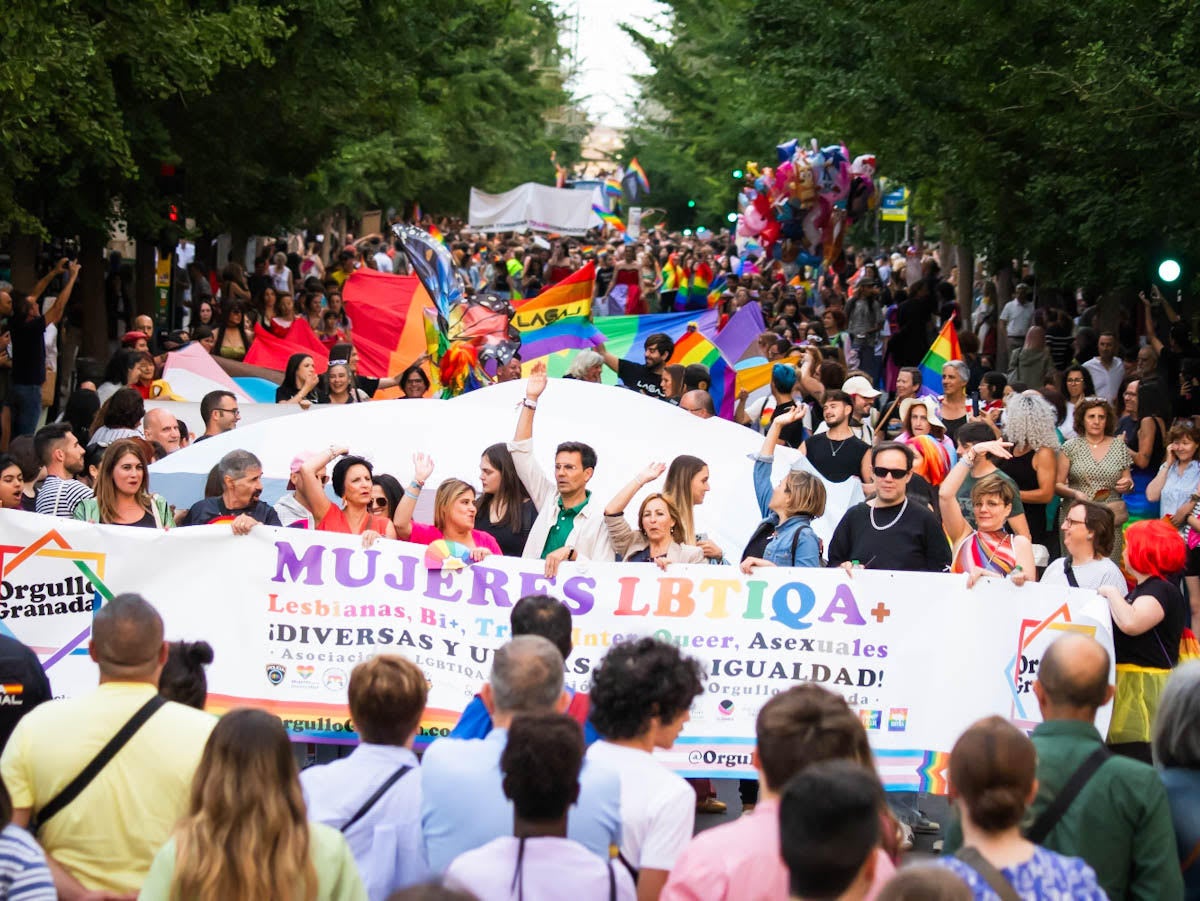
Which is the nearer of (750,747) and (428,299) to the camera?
(750,747)

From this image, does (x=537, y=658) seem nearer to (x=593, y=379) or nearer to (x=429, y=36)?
Result: (x=593, y=379)

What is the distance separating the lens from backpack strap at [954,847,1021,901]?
4215 mm

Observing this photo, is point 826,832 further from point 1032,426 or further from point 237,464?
point 1032,426

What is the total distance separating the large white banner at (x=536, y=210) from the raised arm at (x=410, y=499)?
38.5 meters

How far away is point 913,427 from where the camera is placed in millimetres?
11664

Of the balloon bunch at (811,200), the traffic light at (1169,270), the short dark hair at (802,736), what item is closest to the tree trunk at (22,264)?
the traffic light at (1169,270)

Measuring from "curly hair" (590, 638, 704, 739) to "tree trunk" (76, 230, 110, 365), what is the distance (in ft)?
60.5

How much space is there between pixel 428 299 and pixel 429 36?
31.6 ft

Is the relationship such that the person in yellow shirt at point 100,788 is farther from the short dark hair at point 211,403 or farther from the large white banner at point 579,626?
the short dark hair at point 211,403

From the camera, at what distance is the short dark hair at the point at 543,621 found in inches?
224

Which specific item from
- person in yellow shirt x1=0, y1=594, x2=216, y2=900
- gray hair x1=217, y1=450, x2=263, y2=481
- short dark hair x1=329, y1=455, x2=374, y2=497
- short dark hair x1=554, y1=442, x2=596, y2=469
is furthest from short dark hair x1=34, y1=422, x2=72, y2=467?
person in yellow shirt x1=0, y1=594, x2=216, y2=900

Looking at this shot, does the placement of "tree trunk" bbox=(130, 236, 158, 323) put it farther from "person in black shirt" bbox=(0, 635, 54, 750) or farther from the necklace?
"person in black shirt" bbox=(0, 635, 54, 750)

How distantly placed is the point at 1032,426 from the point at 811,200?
1997cm

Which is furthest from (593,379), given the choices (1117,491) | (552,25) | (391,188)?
(552,25)
